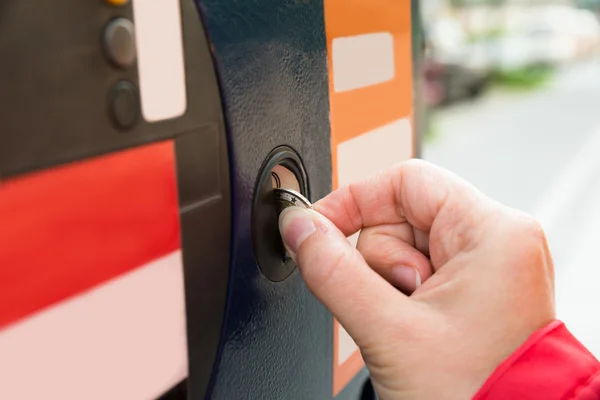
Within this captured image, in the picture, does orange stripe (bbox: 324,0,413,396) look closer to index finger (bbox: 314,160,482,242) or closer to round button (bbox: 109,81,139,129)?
index finger (bbox: 314,160,482,242)

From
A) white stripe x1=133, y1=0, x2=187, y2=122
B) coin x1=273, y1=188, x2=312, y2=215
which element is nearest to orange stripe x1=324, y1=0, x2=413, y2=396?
coin x1=273, y1=188, x2=312, y2=215

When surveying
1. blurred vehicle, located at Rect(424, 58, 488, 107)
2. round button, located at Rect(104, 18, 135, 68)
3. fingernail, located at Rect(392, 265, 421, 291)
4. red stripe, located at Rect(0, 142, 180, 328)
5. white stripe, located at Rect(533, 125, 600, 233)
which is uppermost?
round button, located at Rect(104, 18, 135, 68)

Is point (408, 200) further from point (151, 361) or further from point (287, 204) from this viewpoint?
point (151, 361)

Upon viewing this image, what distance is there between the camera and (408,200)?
2.09ft

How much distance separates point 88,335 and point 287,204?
253 mm

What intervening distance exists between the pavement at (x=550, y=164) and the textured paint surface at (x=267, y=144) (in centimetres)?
196

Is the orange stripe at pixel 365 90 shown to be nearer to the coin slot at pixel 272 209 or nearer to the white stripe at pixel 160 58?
the coin slot at pixel 272 209

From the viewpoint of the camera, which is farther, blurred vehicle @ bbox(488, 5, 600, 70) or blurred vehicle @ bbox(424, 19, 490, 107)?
blurred vehicle @ bbox(488, 5, 600, 70)

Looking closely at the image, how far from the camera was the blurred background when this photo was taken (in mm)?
3330

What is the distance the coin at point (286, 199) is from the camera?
0.62 m

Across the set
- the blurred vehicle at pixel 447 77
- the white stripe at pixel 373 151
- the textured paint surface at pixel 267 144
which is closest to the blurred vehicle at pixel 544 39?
the blurred vehicle at pixel 447 77

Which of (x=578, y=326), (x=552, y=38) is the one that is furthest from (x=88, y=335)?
(x=552, y=38)

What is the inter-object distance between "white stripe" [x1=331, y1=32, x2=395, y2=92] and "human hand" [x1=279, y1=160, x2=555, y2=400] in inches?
7.8

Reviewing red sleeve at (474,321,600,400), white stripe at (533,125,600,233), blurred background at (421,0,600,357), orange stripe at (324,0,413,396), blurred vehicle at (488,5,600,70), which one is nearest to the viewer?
red sleeve at (474,321,600,400)
